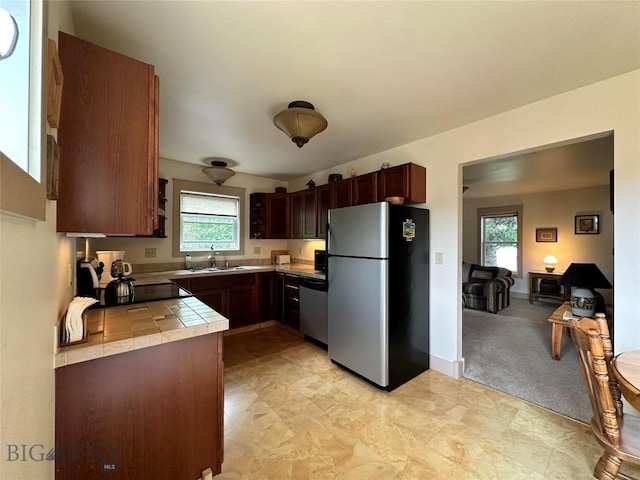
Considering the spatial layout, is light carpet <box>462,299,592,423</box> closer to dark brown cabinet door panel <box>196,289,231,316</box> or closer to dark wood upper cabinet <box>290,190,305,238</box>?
dark wood upper cabinet <box>290,190,305,238</box>

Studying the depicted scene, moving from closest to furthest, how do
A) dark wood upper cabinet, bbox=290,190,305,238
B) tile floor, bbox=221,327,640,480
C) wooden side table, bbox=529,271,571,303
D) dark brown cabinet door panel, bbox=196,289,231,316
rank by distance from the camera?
tile floor, bbox=221,327,640,480 < dark brown cabinet door panel, bbox=196,289,231,316 < dark wood upper cabinet, bbox=290,190,305,238 < wooden side table, bbox=529,271,571,303

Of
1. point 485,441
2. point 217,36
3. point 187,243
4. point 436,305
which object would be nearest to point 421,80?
point 217,36

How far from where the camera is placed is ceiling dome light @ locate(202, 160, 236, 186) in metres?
3.55

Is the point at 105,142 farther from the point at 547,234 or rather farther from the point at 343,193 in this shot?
the point at 547,234

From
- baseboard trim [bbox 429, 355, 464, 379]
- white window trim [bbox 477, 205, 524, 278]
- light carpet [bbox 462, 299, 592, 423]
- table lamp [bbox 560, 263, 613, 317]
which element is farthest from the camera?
white window trim [bbox 477, 205, 524, 278]

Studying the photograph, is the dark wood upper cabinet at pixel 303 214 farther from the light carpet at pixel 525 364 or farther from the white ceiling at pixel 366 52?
the light carpet at pixel 525 364

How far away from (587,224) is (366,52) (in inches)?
250

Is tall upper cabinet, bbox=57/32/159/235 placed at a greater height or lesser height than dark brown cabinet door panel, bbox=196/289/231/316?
greater

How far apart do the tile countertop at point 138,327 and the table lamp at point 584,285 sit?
3.47m

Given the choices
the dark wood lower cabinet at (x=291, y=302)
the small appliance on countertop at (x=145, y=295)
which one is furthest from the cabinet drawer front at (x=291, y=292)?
the small appliance on countertop at (x=145, y=295)

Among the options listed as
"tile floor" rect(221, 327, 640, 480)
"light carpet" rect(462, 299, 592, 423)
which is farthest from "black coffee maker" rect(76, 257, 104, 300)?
"light carpet" rect(462, 299, 592, 423)

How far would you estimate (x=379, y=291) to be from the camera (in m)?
2.35

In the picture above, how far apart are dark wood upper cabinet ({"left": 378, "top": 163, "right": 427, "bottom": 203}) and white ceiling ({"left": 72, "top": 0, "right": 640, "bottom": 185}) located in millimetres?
486

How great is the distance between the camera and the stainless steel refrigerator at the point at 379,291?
7.72 feet
